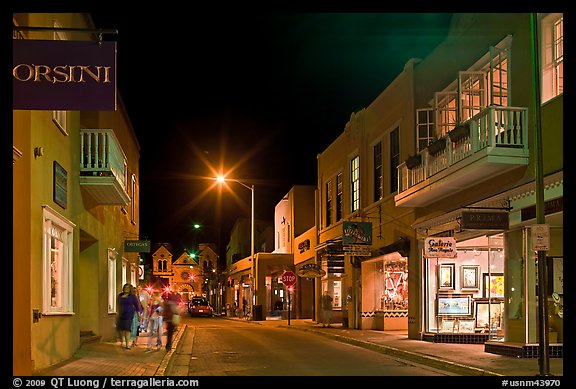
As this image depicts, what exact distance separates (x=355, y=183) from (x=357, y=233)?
4.52m

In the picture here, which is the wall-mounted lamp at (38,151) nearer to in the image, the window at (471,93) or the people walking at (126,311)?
the people walking at (126,311)

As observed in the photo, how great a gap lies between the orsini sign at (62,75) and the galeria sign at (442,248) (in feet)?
39.1

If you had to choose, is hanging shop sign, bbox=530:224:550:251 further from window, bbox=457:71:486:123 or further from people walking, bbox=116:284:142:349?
people walking, bbox=116:284:142:349

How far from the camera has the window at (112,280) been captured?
22.7 meters

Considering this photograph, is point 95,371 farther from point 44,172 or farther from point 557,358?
point 557,358

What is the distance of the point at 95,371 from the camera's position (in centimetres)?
1366

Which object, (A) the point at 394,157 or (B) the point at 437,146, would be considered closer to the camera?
(B) the point at 437,146

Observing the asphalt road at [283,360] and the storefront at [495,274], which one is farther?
the storefront at [495,274]

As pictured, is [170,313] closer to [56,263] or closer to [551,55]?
[56,263]

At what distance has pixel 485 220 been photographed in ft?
57.2

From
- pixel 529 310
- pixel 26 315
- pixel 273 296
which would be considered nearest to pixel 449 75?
pixel 529 310

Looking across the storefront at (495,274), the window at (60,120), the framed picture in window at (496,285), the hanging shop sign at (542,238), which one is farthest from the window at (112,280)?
the hanging shop sign at (542,238)

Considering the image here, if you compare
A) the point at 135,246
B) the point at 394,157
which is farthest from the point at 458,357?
the point at 135,246

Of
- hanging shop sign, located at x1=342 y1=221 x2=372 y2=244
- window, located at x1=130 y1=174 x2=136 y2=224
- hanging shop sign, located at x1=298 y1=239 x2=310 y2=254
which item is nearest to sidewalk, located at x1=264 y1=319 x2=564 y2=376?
hanging shop sign, located at x1=342 y1=221 x2=372 y2=244
